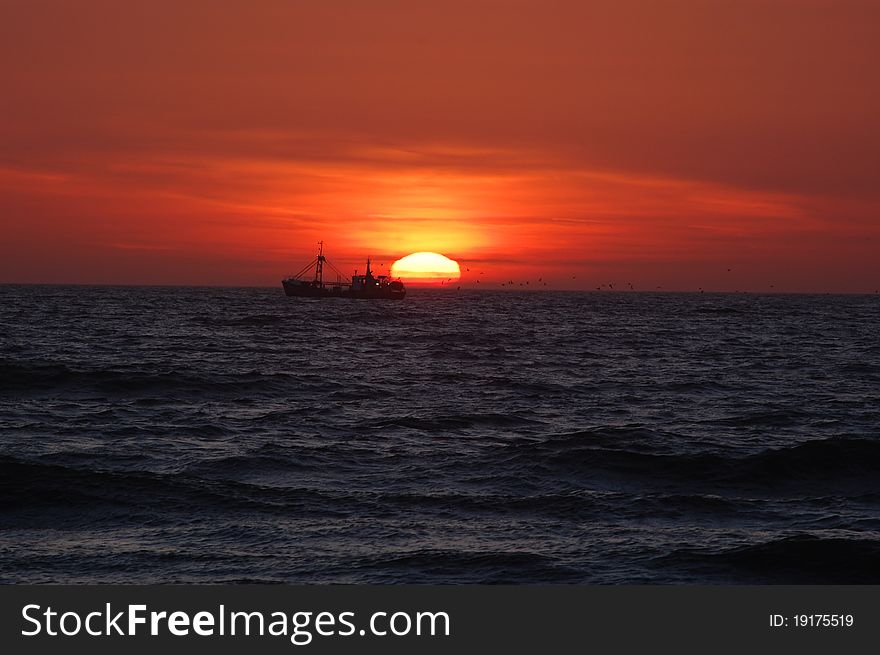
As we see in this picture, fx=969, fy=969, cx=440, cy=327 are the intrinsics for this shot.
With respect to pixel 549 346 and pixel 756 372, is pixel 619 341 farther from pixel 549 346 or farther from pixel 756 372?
pixel 756 372

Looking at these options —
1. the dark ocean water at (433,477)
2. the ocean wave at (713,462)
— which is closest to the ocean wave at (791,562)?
the dark ocean water at (433,477)

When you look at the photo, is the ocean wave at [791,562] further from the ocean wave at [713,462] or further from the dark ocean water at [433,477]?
the ocean wave at [713,462]

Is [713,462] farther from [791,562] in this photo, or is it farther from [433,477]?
[791,562]

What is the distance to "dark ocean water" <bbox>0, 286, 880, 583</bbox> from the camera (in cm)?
1694

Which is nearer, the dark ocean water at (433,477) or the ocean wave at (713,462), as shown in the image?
the dark ocean water at (433,477)

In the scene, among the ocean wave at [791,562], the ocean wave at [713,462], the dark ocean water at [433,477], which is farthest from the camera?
the ocean wave at [713,462]

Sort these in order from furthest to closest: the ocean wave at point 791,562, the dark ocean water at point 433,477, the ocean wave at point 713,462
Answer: the ocean wave at point 713,462 → the dark ocean water at point 433,477 → the ocean wave at point 791,562

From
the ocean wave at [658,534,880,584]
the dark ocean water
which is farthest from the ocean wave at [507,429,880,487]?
the ocean wave at [658,534,880,584]

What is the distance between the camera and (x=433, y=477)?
24.0 metres

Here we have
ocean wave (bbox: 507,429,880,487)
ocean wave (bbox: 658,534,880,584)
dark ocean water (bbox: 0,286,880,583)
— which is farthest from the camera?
ocean wave (bbox: 507,429,880,487)

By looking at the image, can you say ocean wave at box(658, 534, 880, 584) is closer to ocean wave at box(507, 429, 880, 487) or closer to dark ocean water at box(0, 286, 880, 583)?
dark ocean water at box(0, 286, 880, 583)

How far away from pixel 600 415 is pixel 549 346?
48658 millimetres

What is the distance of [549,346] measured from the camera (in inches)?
3366

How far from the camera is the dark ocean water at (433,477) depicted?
55.6ft
